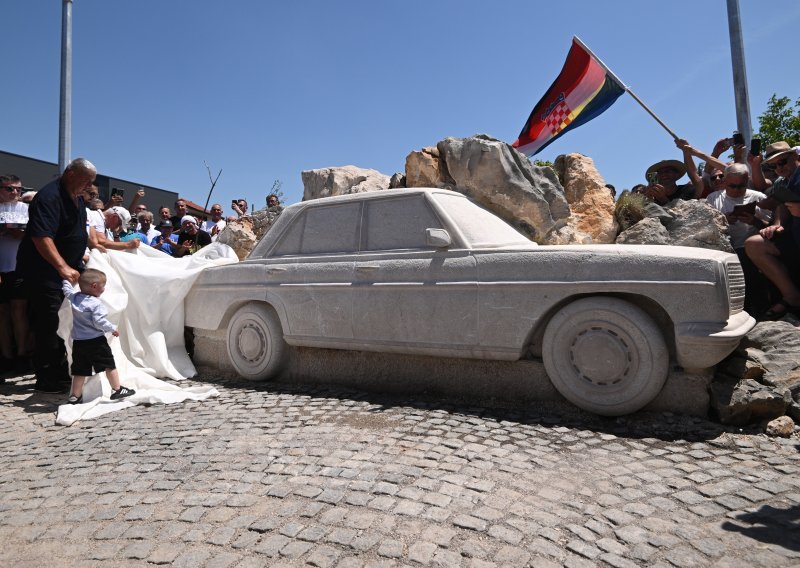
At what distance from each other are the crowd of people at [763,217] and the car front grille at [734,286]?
Result: 1.02m

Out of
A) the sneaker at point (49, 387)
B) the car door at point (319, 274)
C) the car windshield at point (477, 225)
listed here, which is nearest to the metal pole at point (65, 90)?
the sneaker at point (49, 387)

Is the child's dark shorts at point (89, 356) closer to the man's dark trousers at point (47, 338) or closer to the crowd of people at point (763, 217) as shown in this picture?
the man's dark trousers at point (47, 338)

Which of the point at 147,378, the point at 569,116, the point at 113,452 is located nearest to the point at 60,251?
the point at 147,378

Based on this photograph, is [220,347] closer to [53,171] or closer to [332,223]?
[332,223]

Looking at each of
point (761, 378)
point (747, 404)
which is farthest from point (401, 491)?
point (761, 378)

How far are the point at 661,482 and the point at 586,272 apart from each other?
1492 millimetres

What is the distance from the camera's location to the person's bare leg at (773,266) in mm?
4465

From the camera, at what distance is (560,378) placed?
376 centimetres

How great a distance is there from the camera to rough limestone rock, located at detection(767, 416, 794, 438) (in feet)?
10.8

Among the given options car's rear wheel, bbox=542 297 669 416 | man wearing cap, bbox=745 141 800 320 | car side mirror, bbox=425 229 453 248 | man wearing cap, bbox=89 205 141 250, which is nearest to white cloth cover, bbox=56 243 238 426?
man wearing cap, bbox=89 205 141 250

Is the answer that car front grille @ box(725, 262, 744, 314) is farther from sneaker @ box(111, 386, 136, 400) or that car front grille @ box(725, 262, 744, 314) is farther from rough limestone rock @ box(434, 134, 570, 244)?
rough limestone rock @ box(434, 134, 570, 244)

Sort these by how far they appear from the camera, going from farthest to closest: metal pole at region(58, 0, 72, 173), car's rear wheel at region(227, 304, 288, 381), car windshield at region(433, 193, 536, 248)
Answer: metal pole at region(58, 0, 72, 173), car's rear wheel at region(227, 304, 288, 381), car windshield at region(433, 193, 536, 248)

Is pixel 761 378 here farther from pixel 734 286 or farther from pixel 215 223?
pixel 215 223

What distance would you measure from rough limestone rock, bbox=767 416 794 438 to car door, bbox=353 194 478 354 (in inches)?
77.7
